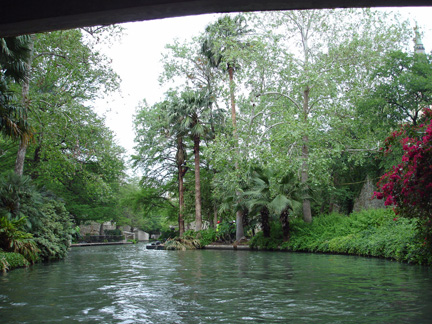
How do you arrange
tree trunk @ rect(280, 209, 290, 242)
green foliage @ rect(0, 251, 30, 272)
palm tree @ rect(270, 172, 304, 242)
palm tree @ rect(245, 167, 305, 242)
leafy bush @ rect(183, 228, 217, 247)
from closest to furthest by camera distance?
green foliage @ rect(0, 251, 30, 272) < palm tree @ rect(270, 172, 304, 242) < palm tree @ rect(245, 167, 305, 242) < tree trunk @ rect(280, 209, 290, 242) < leafy bush @ rect(183, 228, 217, 247)

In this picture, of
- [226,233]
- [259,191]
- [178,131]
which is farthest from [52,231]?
[178,131]

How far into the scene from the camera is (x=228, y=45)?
28.0 meters

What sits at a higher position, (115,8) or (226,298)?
(115,8)

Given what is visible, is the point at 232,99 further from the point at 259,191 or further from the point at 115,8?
the point at 115,8

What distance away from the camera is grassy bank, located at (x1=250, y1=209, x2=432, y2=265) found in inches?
485

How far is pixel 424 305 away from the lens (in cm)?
557

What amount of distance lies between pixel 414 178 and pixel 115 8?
780cm

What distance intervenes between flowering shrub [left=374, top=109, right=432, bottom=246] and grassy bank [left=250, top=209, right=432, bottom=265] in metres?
1.12

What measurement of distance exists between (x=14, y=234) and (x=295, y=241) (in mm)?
13959

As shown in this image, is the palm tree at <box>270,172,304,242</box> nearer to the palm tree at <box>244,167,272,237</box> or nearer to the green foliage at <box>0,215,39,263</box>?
the palm tree at <box>244,167,272,237</box>

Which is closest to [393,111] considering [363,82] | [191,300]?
[363,82]

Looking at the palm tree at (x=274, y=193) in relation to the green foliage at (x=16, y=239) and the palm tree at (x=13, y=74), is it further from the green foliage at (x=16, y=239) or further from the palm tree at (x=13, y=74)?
the palm tree at (x=13, y=74)

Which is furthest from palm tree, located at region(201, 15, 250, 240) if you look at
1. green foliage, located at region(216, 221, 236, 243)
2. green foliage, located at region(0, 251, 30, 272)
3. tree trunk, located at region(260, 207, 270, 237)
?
green foliage, located at region(0, 251, 30, 272)

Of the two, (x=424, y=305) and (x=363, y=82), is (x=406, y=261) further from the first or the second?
(x=363, y=82)
